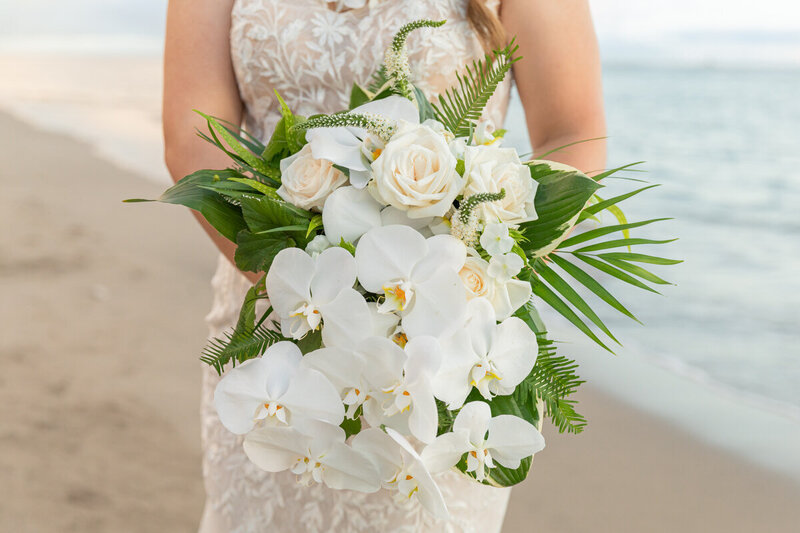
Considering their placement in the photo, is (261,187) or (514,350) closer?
(514,350)

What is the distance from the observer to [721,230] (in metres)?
7.92

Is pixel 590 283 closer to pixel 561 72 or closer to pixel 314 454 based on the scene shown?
pixel 314 454

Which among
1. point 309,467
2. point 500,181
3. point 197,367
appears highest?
point 500,181

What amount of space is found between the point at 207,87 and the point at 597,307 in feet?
14.3

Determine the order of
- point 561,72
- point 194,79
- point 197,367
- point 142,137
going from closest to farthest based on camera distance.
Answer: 1. point 561,72
2. point 194,79
3. point 197,367
4. point 142,137

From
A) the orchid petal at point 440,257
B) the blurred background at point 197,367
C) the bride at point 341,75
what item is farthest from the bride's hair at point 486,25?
the blurred background at point 197,367

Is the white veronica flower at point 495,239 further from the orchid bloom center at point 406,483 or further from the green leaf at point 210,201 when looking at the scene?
the green leaf at point 210,201

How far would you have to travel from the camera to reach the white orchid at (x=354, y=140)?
36.9 inches

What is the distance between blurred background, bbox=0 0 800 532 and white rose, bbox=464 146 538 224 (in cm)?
248

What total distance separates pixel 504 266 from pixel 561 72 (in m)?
0.75

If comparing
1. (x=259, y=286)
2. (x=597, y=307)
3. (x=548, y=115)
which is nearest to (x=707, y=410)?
(x=597, y=307)

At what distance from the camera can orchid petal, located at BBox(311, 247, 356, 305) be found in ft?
2.78

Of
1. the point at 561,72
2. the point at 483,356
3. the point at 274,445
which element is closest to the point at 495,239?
the point at 483,356

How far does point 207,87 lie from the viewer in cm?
163
